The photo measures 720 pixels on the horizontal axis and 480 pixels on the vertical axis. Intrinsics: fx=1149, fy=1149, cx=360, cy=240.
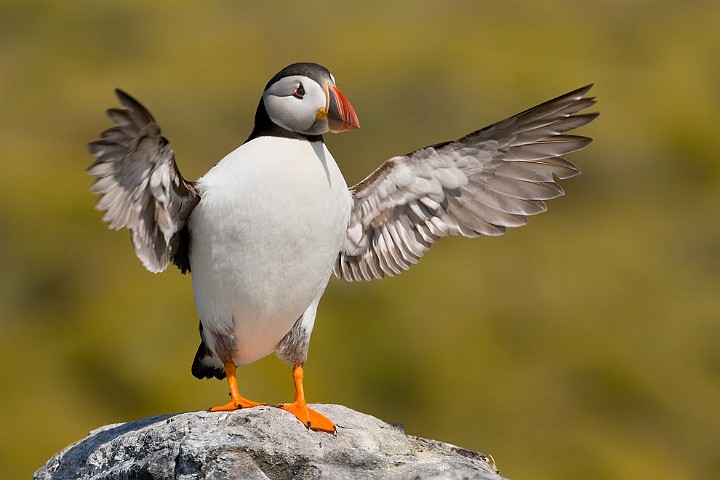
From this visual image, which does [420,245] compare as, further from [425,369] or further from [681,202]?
[681,202]

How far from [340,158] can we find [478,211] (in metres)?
22.8

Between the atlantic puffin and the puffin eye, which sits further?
the puffin eye

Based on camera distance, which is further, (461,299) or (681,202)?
(681,202)

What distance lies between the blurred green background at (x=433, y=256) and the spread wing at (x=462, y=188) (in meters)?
13.4

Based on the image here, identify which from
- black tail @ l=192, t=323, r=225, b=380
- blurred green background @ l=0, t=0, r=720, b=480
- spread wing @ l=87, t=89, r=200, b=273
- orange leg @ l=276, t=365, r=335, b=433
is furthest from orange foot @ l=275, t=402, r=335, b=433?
blurred green background @ l=0, t=0, r=720, b=480

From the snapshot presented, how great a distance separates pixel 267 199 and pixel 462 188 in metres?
2.22

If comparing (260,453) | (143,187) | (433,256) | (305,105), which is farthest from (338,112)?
(433,256)

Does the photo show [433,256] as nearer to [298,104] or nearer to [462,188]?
[462,188]

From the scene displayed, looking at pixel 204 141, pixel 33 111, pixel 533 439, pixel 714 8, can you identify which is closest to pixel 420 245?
pixel 533 439

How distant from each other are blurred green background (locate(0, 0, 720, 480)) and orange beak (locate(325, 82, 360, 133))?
15.1 metres

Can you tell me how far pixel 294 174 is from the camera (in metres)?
8.41

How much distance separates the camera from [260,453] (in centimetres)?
790

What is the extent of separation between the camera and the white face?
851cm

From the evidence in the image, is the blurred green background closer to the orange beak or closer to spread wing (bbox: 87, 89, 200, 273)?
spread wing (bbox: 87, 89, 200, 273)
